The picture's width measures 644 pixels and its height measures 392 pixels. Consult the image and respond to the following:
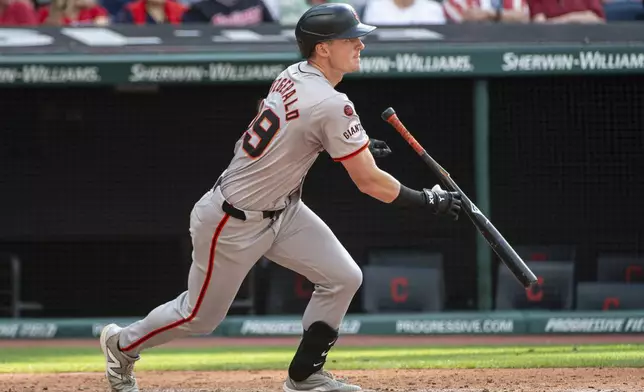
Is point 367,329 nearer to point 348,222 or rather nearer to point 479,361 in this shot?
point 348,222

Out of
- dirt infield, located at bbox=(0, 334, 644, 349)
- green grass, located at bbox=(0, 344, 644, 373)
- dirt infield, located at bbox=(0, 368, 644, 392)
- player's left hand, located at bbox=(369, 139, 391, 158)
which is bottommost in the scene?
dirt infield, located at bbox=(0, 334, 644, 349)

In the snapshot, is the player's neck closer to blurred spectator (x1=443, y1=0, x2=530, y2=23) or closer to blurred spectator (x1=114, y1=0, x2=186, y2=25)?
blurred spectator (x1=443, y1=0, x2=530, y2=23)

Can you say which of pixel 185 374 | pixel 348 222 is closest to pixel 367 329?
pixel 348 222

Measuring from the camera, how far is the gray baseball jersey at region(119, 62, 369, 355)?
438 cm

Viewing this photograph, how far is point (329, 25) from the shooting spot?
443cm

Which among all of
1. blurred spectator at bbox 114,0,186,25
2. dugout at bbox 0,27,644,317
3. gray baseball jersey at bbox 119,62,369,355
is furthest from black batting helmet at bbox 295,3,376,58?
blurred spectator at bbox 114,0,186,25

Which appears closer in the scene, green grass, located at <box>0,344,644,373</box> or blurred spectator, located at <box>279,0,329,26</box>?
green grass, located at <box>0,344,644,373</box>

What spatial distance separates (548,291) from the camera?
826cm

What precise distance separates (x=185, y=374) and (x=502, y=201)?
3.17 meters

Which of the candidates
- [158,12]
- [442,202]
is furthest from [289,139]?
[158,12]

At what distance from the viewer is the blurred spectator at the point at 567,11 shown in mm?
8250

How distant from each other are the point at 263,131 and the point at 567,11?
178 inches

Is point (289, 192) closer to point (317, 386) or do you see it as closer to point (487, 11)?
point (317, 386)

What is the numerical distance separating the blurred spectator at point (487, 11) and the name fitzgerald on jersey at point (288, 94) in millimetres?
4116
